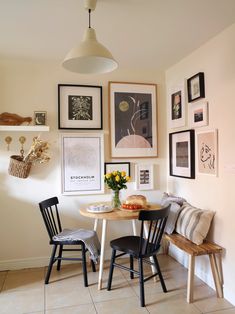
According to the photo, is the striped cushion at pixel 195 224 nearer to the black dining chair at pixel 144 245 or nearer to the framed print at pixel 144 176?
the black dining chair at pixel 144 245

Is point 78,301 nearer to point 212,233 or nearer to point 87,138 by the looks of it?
point 212,233

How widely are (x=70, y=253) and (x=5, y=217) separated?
0.88 m

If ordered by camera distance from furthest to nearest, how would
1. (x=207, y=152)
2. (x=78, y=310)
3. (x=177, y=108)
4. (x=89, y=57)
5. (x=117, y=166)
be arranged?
(x=117, y=166) < (x=177, y=108) < (x=207, y=152) < (x=78, y=310) < (x=89, y=57)

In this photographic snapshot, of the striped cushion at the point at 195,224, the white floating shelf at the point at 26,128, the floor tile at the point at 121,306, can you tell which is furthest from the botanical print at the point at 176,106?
the floor tile at the point at 121,306

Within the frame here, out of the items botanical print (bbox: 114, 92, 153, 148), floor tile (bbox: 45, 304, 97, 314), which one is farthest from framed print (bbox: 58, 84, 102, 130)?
floor tile (bbox: 45, 304, 97, 314)

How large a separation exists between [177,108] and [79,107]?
1.18 metres

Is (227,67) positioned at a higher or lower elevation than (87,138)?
higher

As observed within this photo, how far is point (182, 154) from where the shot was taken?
305cm

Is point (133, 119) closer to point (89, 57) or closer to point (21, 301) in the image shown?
point (89, 57)

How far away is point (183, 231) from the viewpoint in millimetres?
2627

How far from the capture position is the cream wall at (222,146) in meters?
2.30

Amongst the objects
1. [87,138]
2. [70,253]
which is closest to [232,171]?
[87,138]

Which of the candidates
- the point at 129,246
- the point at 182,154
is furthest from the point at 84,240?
the point at 182,154

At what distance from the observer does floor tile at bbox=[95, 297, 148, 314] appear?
7.23 ft
